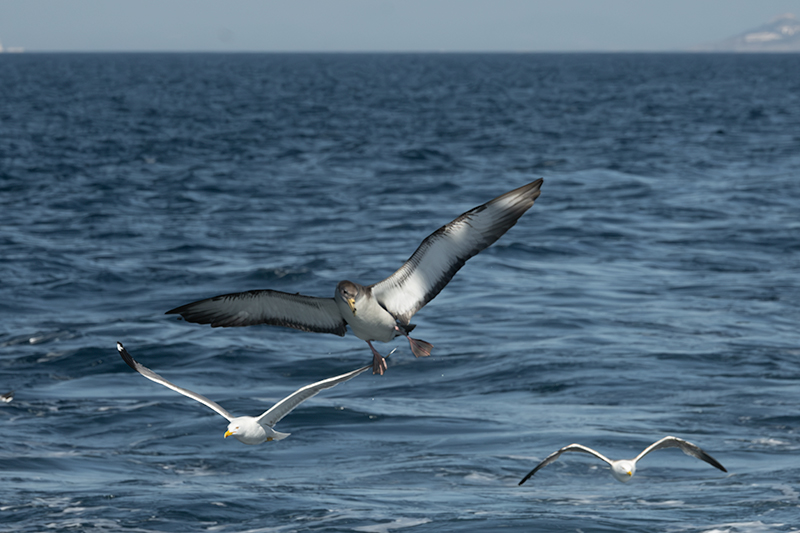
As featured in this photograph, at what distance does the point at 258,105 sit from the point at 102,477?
219 ft

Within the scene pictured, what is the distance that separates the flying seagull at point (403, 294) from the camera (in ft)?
22.6

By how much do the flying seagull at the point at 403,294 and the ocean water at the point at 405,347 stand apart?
6351mm

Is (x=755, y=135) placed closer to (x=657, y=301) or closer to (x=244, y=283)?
(x=657, y=301)

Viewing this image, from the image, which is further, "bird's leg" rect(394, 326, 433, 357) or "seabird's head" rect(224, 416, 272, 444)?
"seabird's head" rect(224, 416, 272, 444)

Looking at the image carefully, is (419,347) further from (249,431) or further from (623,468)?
(623,468)

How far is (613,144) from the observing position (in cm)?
4997

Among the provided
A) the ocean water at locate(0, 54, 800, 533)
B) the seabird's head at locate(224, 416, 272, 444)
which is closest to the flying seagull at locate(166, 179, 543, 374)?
the seabird's head at locate(224, 416, 272, 444)

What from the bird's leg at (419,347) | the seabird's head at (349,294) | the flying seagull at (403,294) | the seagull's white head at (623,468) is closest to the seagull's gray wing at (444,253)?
the flying seagull at (403,294)

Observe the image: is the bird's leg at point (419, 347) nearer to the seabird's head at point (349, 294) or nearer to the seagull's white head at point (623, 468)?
the seabird's head at point (349, 294)

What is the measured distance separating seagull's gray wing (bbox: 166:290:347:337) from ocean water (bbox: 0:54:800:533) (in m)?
6.17

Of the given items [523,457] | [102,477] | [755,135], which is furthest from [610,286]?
[755,135]

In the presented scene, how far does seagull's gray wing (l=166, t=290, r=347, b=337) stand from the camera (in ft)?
23.2

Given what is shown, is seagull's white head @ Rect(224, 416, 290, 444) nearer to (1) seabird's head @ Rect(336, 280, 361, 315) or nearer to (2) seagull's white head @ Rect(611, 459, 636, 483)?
(1) seabird's head @ Rect(336, 280, 361, 315)

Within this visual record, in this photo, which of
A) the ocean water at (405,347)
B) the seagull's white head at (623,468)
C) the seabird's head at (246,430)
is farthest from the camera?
the ocean water at (405,347)
